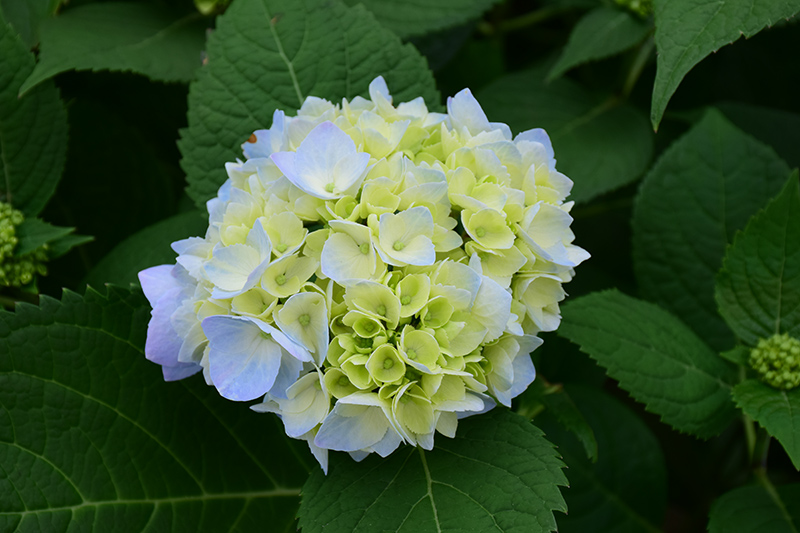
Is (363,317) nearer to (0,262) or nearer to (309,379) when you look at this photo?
(309,379)

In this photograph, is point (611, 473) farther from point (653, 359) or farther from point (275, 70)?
point (275, 70)

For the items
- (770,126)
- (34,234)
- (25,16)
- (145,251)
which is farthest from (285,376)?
(770,126)

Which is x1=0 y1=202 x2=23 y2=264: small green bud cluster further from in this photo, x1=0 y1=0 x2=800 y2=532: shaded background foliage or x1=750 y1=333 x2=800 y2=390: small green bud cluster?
x1=750 y1=333 x2=800 y2=390: small green bud cluster

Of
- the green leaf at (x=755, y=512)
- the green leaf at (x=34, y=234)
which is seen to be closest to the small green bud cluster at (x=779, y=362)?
the green leaf at (x=755, y=512)

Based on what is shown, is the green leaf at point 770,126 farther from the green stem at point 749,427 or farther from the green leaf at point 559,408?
the green leaf at point 559,408

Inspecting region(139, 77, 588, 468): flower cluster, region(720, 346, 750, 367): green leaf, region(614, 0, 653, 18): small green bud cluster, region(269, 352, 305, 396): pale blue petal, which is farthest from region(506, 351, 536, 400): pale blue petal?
region(614, 0, 653, 18): small green bud cluster

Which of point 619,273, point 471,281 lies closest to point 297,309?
point 471,281

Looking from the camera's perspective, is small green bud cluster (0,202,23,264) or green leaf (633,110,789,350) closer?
small green bud cluster (0,202,23,264)
